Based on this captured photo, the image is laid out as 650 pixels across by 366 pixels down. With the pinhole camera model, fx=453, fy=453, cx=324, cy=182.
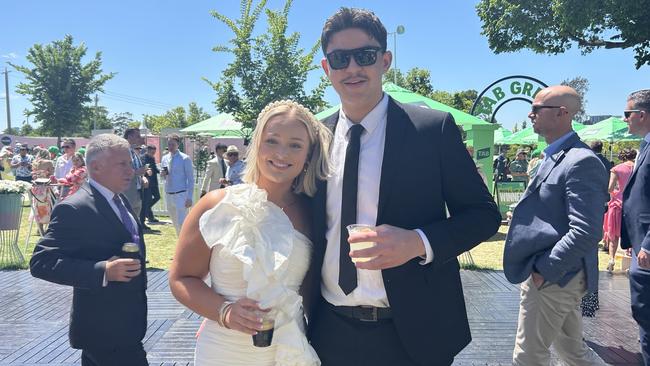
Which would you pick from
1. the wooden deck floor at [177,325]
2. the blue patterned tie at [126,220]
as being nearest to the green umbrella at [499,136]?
the wooden deck floor at [177,325]

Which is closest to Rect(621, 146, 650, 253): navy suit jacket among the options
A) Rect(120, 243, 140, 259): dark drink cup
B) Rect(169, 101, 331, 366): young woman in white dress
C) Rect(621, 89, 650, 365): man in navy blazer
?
Rect(621, 89, 650, 365): man in navy blazer

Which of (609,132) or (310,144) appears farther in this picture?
(609,132)

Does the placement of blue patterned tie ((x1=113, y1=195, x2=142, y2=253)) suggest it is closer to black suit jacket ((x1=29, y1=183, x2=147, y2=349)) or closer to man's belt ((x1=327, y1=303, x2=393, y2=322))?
black suit jacket ((x1=29, y1=183, x2=147, y2=349))

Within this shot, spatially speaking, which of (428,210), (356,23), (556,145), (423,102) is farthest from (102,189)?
(423,102)

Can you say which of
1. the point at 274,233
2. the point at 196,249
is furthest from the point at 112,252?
the point at 274,233

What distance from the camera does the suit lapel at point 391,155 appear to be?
163cm

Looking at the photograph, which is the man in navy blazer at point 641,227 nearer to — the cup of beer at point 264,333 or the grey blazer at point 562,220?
the grey blazer at point 562,220

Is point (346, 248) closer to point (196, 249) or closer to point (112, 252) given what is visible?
point (196, 249)

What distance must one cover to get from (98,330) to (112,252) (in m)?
0.41

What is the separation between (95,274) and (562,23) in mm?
12195

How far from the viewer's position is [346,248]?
1.67m

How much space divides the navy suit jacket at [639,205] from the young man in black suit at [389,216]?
1946 mm

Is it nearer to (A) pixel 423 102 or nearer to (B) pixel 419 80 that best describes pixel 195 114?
(B) pixel 419 80

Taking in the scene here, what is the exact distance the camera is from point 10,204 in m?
6.48
